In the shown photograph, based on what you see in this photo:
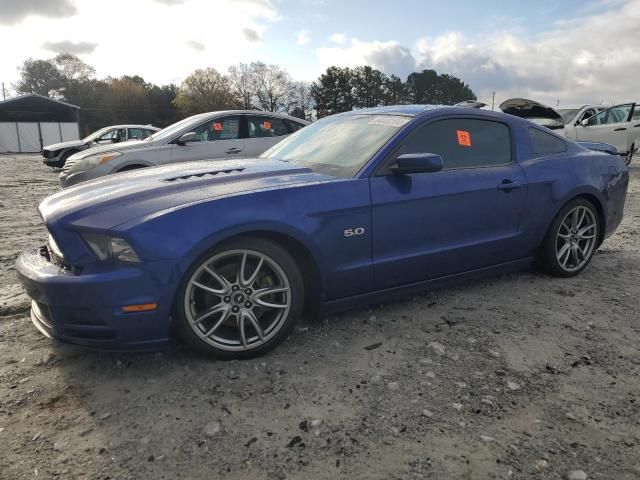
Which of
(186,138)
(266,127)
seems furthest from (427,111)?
(266,127)

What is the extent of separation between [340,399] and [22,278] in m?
1.85

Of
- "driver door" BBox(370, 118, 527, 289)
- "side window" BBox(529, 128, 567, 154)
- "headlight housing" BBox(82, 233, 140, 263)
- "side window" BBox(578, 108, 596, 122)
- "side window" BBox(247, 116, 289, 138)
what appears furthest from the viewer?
"side window" BBox(578, 108, 596, 122)

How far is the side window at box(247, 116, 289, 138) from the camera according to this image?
25.7 feet

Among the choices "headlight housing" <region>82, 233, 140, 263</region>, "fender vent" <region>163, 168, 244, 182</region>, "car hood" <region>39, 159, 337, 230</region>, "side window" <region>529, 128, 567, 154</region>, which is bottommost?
"headlight housing" <region>82, 233, 140, 263</region>

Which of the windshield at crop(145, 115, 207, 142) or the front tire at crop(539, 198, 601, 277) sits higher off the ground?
the windshield at crop(145, 115, 207, 142)

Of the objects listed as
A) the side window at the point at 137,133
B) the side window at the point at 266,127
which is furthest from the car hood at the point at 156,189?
the side window at the point at 137,133

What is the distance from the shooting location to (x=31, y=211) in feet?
24.9

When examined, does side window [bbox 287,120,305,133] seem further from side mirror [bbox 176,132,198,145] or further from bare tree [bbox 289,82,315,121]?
bare tree [bbox 289,82,315,121]

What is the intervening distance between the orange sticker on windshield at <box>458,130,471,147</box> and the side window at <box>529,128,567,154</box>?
2.25ft

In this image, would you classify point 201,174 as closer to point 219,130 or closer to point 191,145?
point 191,145

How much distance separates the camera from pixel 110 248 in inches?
98.3

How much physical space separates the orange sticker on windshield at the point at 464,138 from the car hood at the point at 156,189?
3.84ft

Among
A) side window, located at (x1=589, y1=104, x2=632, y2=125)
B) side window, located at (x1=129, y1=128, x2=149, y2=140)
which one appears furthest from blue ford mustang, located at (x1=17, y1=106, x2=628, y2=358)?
side window, located at (x1=129, y1=128, x2=149, y2=140)

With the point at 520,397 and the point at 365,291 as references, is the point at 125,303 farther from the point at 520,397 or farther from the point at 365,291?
the point at 520,397
